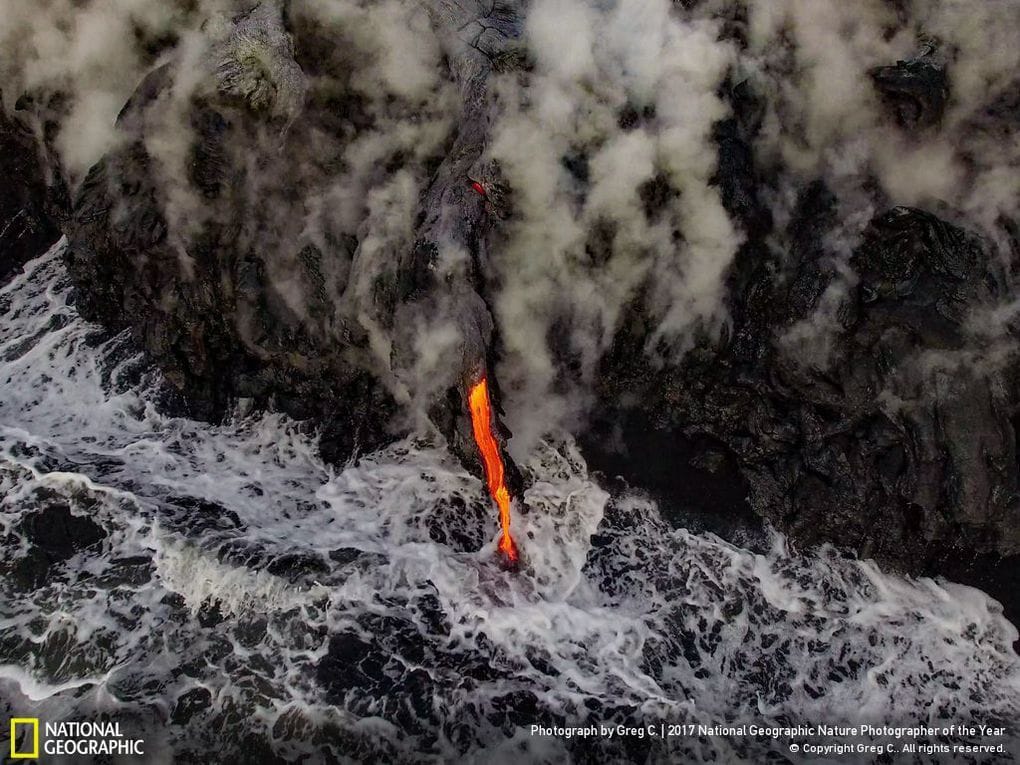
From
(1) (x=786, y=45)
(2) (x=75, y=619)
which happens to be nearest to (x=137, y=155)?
(2) (x=75, y=619)

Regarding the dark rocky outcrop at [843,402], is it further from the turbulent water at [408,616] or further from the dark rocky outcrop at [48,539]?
the dark rocky outcrop at [48,539]

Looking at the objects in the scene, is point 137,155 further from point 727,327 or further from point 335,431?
point 727,327

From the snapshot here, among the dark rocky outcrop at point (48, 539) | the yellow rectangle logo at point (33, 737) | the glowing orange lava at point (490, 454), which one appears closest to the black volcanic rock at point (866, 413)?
the glowing orange lava at point (490, 454)

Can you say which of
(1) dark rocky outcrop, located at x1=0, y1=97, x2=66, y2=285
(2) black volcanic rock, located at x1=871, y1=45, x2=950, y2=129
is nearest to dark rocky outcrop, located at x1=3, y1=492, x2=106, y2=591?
(1) dark rocky outcrop, located at x1=0, y1=97, x2=66, y2=285

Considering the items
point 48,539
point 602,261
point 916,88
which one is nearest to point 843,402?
point 602,261

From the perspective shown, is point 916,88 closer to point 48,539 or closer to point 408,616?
point 408,616

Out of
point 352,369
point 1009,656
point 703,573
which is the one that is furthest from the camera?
point 352,369
